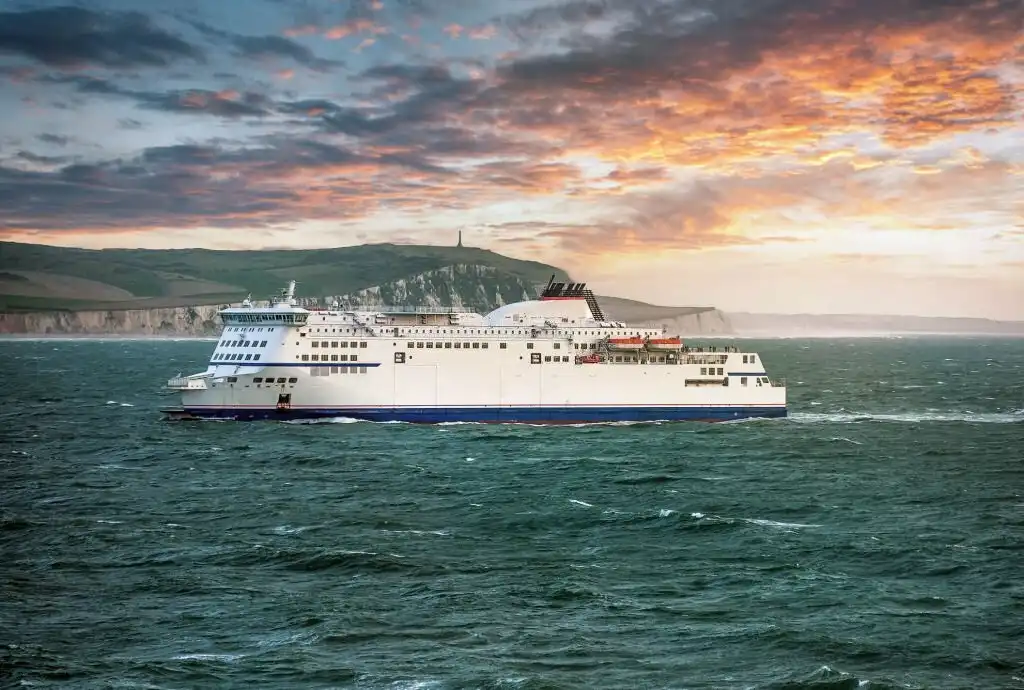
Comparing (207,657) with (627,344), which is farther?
(627,344)

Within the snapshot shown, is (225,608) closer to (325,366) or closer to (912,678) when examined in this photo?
(912,678)

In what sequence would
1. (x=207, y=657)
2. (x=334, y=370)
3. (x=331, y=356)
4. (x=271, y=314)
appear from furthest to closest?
(x=271, y=314) < (x=331, y=356) < (x=334, y=370) < (x=207, y=657)

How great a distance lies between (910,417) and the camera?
7200cm

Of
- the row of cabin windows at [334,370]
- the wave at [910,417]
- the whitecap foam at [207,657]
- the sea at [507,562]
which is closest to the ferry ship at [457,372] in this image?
the row of cabin windows at [334,370]

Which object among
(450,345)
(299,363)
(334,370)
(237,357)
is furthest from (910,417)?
(237,357)

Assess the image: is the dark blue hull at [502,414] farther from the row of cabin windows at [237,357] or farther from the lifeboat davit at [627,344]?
the lifeboat davit at [627,344]

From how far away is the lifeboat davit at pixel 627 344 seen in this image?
68.4 meters

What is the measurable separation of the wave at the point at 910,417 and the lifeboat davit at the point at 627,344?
12.6 meters

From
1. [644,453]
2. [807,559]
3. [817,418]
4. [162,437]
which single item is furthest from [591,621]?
[817,418]

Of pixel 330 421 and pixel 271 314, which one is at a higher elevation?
pixel 271 314

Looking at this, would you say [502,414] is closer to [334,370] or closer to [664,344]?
[334,370]

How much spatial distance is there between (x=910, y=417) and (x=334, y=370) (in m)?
42.6

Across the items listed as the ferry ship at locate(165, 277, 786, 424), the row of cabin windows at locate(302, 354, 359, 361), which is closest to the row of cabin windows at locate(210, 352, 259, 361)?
the ferry ship at locate(165, 277, 786, 424)

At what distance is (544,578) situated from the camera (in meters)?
28.8
